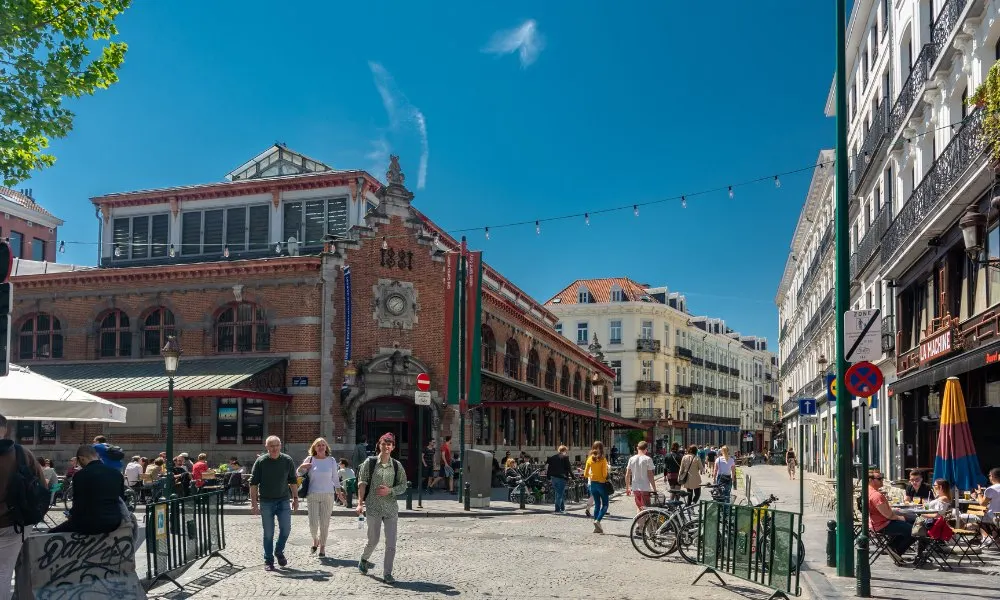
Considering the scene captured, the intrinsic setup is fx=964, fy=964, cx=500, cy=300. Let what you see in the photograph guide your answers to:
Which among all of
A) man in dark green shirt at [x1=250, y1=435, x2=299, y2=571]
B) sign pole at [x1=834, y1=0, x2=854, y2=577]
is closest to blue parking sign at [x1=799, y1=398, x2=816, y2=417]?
sign pole at [x1=834, y1=0, x2=854, y2=577]

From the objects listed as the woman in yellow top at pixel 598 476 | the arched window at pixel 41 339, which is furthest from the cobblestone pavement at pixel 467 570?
the arched window at pixel 41 339

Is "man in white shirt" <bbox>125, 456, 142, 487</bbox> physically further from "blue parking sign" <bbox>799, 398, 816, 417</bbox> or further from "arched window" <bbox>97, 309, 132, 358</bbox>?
"blue parking sign" <bbox>799, 398, 816, 417</bbox>

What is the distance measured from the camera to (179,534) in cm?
1062

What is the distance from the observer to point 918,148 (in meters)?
23.4

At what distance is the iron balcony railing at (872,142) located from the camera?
1077 inches

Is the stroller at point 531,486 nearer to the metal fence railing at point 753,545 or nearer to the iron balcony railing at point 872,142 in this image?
the metal fence railing at point 753,545

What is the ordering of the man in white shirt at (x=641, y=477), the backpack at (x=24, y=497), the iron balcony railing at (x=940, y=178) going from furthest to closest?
the man in white shirt at (x=641, y=477) < the iron balcony railing at (x=940, y=178) < the backpack at (x=24, y=497)

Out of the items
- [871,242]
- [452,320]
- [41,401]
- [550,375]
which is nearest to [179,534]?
[41,401]

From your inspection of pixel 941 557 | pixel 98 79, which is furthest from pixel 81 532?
pixel 941 557

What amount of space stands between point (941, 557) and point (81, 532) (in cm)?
1062

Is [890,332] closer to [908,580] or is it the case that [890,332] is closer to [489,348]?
[489,348]

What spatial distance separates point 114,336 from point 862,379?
84.7 feet

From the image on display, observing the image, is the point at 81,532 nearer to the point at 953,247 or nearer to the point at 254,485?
the point at 254,485

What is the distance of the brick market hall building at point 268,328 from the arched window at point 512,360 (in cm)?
540
